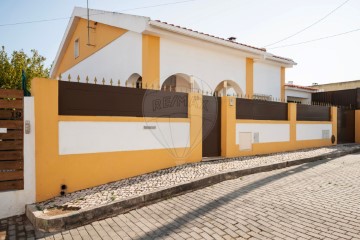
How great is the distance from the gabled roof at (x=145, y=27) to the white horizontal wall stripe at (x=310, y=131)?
3.84 metres

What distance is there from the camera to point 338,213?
400cm

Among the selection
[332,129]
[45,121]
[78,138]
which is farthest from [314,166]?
[45,121]

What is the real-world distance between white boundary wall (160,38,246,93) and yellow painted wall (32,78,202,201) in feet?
13.3

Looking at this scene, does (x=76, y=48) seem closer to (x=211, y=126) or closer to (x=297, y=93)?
(x=211, y=126)

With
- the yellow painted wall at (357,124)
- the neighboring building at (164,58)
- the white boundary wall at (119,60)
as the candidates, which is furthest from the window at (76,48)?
the yellow painted wall at (357,124)

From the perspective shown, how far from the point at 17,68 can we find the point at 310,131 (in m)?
21.6

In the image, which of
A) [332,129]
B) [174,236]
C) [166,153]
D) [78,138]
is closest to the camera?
[174,236]

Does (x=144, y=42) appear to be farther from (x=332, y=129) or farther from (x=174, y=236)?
(x=332, y=129)

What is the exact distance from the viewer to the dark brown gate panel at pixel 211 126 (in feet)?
25.5

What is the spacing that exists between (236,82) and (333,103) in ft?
31.1

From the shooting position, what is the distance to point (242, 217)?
393 cm

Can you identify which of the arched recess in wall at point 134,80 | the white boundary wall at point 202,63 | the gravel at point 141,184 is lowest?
the gravel at point 141,184

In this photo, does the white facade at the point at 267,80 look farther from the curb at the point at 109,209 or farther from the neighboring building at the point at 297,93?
the curb at the point at 109,209

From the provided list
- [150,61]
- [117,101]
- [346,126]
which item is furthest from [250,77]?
[117,101]
